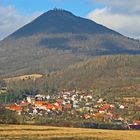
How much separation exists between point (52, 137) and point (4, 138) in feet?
17.5

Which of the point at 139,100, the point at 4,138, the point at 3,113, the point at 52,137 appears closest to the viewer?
the point at 4,138

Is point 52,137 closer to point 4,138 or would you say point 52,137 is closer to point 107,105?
point 4,138

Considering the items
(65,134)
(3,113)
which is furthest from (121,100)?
(65,134)

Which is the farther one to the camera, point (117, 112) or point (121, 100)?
point (121, 100)

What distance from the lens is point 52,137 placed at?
49.7m

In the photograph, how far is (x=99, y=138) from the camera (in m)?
49.8

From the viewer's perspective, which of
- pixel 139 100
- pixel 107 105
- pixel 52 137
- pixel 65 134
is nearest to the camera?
pixel 52 137

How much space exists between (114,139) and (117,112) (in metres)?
115

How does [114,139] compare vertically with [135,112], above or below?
above

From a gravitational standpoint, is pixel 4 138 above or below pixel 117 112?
above

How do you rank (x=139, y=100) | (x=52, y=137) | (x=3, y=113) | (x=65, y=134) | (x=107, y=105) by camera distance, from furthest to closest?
(x=139, y=100)
(x=107, y=105)
(x=3, y=113)
(x=65, y=134)
(x=52, y=137)

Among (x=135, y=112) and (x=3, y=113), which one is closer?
(x=3, y=113)

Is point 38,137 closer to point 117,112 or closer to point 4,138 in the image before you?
point 4,138

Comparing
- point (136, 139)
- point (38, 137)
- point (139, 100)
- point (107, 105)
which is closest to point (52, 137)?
point (38, 137)
